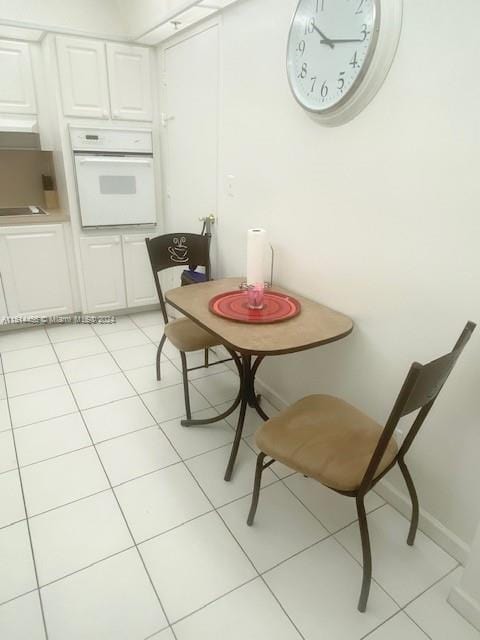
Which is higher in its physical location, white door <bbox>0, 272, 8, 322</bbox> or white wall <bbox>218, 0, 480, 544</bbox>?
white wall <bbox>218, 0, 480, 544</bbox>

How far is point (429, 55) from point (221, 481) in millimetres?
1875

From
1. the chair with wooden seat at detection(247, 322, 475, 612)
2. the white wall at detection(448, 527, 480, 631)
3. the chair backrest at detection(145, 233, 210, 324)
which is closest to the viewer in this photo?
the chair with wooden seat at detection(247, 322, 475, 612)

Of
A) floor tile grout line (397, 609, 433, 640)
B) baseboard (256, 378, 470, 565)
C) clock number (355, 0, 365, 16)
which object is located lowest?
floor tile grout line (397, 609, 433, 640)

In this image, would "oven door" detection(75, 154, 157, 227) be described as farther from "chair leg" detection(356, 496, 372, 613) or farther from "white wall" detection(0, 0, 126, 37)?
"chair leg" detection(356, 496, 372, 613)

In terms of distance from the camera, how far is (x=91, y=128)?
2916 millimetres

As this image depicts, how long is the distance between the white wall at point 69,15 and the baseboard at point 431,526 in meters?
3.44

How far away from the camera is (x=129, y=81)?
2.99 m

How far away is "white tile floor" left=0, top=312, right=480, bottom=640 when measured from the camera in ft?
4.22

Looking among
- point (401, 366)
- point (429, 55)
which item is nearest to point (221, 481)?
point (401, 366)

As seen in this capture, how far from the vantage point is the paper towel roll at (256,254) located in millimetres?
1753

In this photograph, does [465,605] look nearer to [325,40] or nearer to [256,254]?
[256,254]

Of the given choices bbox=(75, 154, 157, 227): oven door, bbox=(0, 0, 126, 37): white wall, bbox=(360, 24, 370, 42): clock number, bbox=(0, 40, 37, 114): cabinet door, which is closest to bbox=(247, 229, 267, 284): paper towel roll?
bbox=(360, 24, 370, 42): clock number

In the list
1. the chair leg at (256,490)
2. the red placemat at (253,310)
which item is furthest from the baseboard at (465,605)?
the red placemat at (253,310)

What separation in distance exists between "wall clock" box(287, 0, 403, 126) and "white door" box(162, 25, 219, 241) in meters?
0.90
